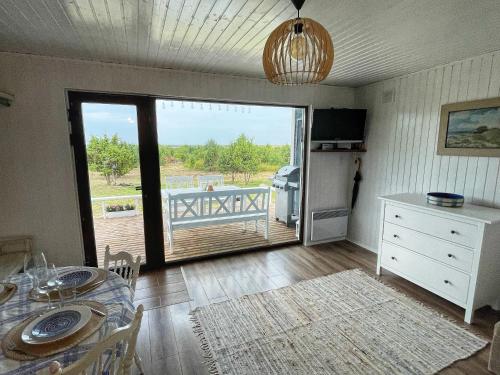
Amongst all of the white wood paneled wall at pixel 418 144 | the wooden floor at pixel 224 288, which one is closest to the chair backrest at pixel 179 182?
the wooden floor at pixel 224 288

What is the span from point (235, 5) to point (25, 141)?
2.39 metres

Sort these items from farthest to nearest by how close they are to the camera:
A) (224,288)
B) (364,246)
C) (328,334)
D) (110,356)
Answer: (364,246), (224,288), (328,334), (110,356)

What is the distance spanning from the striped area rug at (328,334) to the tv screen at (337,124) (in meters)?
2.04

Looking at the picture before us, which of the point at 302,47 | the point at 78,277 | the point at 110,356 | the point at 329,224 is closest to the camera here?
the point at 110,356

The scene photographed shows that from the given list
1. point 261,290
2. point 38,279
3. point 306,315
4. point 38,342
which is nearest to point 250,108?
point 261,290

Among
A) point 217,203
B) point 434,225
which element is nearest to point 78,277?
point 217,203

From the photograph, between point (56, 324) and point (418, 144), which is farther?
point (418, 144)

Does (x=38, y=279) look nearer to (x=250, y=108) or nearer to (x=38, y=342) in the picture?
(x=38, y=342)

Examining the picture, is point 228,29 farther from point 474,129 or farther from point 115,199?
point 474,129

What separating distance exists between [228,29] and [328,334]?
8.25 feet

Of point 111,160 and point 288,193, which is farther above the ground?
point 111,160

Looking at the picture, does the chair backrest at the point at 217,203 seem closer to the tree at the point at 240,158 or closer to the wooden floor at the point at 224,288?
the wooden floor at the point at 224,288

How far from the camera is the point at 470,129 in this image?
2.59 meters

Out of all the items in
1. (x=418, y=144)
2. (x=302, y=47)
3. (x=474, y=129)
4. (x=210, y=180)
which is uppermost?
(x=302, y=47)
